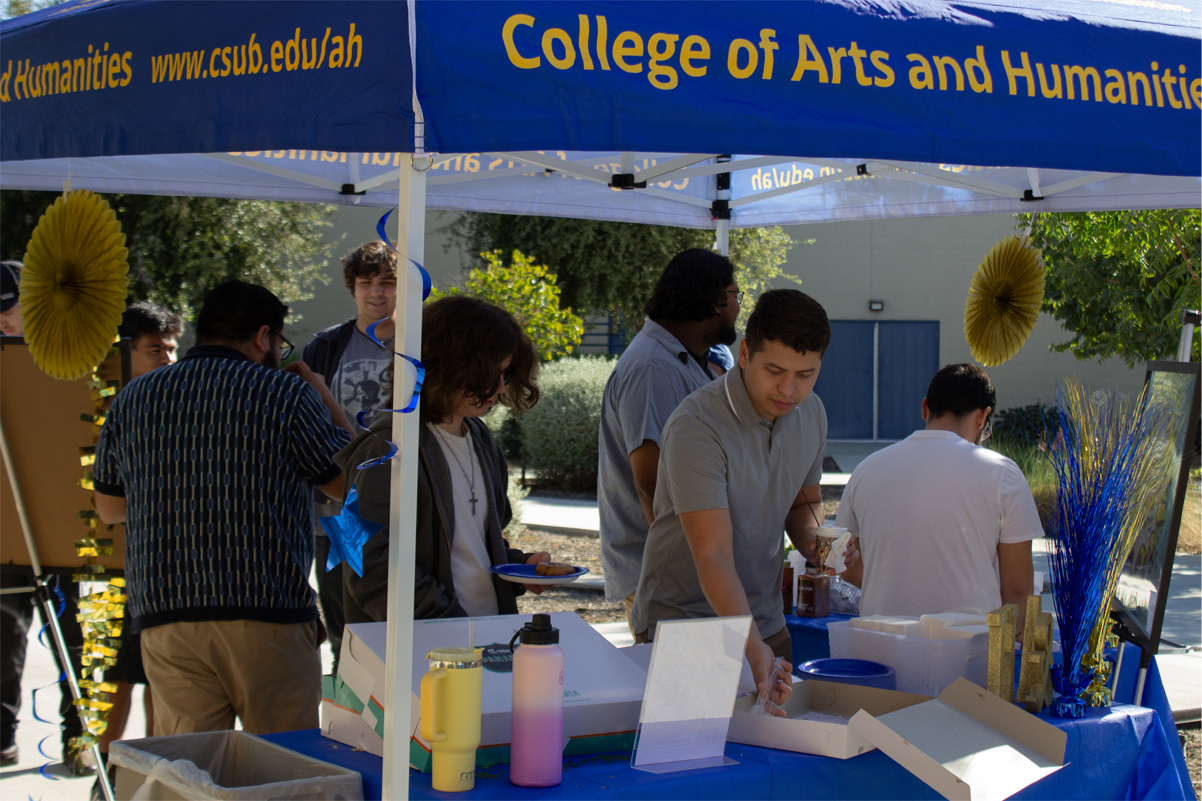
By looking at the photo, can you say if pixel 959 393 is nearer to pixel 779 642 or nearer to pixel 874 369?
pixel 779 642

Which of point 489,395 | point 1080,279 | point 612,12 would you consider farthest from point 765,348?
point 1080,279

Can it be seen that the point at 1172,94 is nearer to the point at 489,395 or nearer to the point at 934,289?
the point at 489,395

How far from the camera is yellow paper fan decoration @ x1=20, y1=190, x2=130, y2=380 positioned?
241 cm

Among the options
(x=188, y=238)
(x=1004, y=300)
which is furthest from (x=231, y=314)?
(x=188, y=238)

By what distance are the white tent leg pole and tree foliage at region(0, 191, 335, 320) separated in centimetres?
1367

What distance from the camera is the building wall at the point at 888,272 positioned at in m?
20.2

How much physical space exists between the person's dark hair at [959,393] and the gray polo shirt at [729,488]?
2.30 ft

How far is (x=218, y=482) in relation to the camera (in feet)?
8.89

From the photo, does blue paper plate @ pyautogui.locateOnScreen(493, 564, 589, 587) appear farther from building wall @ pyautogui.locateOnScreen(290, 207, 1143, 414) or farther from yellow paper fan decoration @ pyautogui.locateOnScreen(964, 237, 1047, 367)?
building wall @ pyautogui.locateOnScreen(290, 207, 1143, 414)

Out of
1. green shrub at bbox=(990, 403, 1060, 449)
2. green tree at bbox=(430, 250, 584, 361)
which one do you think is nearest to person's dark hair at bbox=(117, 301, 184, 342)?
green tree at bbox=(430, 250, 584, 361)

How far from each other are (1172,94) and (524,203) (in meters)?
3.41

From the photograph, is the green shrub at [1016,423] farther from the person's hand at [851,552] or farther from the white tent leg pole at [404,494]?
the white tent leg pole at [404,494]

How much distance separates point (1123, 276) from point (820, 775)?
1073cm

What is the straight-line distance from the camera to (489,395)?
8.14 ft
